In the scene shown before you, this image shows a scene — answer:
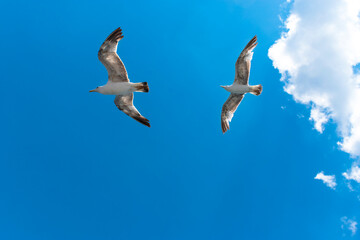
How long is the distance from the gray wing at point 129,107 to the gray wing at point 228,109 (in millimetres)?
5719

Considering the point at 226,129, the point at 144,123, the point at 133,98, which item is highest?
the point at 226,129

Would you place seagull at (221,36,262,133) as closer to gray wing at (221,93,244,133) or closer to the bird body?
gray wing at (221,93,244,133)

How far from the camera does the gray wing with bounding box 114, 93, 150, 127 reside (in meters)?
16.4

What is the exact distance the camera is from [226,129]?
19.4m

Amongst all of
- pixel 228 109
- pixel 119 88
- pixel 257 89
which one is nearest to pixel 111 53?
pixel 119 88

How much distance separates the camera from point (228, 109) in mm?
19125

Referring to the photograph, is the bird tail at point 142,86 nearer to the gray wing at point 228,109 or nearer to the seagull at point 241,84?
the seagull at point 241,84

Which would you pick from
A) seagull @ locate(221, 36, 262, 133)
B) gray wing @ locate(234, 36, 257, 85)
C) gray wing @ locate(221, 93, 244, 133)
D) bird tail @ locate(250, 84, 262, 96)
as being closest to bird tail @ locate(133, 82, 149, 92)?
seagull @ locate(221, 36, 262, 133)

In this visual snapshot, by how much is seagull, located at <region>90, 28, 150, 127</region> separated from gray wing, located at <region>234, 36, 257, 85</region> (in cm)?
569

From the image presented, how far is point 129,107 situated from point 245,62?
290 inches

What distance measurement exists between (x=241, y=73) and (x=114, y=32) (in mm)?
7714

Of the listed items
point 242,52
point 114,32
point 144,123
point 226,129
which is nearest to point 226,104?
point 226,129

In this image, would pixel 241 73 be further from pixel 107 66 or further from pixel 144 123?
pixel 107 66

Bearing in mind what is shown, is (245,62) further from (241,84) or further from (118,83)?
Result: (118,83)
